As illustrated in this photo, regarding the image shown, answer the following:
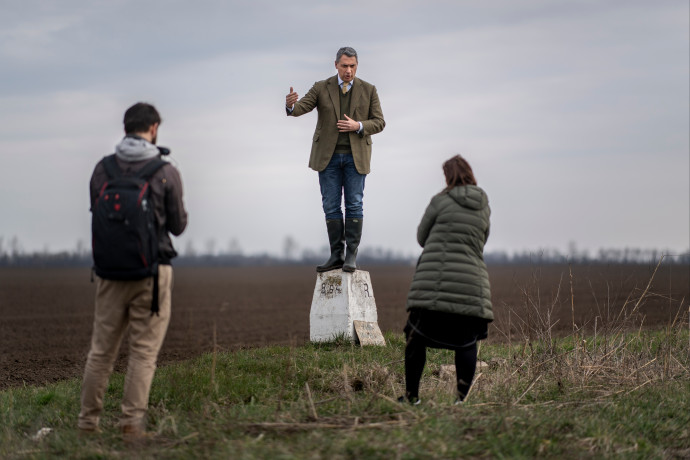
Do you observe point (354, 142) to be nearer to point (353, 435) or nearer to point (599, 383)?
point (599, 383)

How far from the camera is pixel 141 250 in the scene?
4984 mm

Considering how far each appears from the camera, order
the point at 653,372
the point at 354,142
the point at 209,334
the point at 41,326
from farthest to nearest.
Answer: the point at 41,326 < the point at 209,334 < the point at 354,142 < the point at 653,372

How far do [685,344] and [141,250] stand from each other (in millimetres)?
7090

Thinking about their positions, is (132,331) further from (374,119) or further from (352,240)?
(374,119)

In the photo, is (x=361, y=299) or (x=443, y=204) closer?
(x=443, y=204)

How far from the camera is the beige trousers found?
16.9 ft

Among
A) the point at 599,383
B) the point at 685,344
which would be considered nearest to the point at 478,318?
the point at 599,383

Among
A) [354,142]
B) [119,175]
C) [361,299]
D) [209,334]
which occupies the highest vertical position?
[354,142]

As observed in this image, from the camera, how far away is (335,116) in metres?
8.89

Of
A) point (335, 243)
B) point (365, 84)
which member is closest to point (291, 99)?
point (365, 84)

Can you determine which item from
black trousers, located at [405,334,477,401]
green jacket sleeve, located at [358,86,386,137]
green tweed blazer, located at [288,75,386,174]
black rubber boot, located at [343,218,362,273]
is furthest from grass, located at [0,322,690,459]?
green jacket sleeve, located at [358,86,386,137]

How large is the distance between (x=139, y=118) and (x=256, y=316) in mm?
19658

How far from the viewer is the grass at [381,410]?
15.9 ft

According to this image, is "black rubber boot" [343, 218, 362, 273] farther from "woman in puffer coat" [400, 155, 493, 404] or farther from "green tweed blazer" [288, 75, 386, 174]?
"woman in puffer coat" [400, 155, 493, 404]
